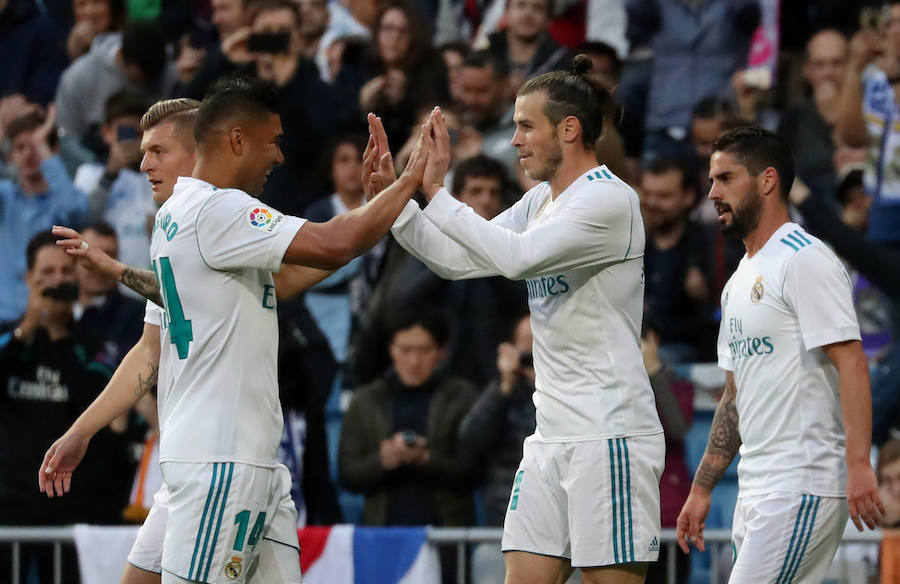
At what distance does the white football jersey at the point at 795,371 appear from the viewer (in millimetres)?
5578

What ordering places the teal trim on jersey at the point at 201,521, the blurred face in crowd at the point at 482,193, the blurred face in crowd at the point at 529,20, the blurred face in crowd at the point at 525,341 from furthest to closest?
1. the blurred face in crowd at the point at 529,20
2. the blurred face in crowd at the point at 482,193
3. the blurred face in crowd at the point at 525,341
4. the teal trim on jersey at the point at 201,521

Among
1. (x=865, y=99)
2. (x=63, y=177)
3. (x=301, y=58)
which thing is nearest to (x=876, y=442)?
(x=865, y=99)

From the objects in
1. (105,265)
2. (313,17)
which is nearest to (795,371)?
(105,265)

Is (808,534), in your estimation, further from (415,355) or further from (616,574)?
(415,355)

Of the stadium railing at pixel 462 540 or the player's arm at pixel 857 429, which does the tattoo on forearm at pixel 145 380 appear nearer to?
the stadium railing at pixel 462 540

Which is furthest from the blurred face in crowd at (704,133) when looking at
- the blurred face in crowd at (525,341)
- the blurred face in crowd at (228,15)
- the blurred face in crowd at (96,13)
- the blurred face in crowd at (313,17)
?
the blurred face in crowd at (96,13)

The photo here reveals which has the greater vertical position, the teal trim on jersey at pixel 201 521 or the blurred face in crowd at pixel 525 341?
the blurred face in crowd at pixel 525 341

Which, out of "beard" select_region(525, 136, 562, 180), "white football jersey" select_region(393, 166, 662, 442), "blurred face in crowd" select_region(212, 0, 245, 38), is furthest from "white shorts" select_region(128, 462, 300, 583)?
"blurred face in crowd" select_region(212, 0, 245, 38)

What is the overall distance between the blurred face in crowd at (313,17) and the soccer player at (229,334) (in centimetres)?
633

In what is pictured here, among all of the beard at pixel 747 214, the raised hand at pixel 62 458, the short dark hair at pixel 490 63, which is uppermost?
the short dark hair at pixel 490 63

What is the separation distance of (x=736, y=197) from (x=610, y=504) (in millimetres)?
1341

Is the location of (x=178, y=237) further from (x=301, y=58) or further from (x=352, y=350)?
(x=301, y=58)

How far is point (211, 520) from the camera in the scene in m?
5.16

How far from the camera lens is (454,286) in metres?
9.48
